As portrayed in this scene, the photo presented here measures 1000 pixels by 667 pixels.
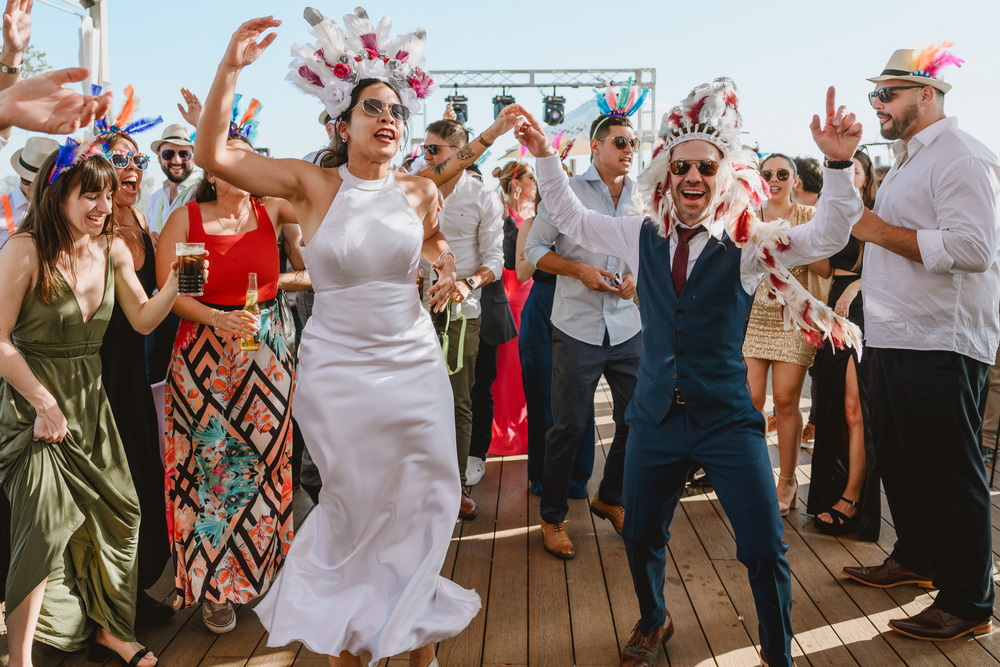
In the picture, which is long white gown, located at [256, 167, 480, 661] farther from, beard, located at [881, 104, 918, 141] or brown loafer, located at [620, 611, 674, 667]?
beard, located at [881, 104, 918, 141]

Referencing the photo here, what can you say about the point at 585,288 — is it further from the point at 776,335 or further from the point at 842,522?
the point at 842,522

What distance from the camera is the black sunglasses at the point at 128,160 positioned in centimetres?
357

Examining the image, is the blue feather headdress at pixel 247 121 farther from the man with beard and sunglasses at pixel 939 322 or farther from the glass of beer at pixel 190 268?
the man with beard and sunglasses at pixel 939 322

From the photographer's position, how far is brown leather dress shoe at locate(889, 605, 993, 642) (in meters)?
3.15

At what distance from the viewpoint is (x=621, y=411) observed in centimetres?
426

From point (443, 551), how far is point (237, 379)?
1105 millimetres

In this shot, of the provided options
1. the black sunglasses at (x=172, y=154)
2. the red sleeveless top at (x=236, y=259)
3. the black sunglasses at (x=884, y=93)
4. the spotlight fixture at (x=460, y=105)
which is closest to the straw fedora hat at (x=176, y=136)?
the black sunglasses at (x=172, y=154)

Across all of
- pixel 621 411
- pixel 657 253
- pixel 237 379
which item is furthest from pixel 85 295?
pixel 621 411

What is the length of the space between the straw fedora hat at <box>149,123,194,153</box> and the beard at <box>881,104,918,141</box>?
→ 3.87m

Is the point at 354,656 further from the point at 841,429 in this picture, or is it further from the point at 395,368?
the point at 841,429

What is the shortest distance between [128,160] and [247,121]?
1.76ft

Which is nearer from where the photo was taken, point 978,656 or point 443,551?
point 443,551

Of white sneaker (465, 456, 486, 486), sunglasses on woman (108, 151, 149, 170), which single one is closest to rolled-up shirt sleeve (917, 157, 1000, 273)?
white sneaker (465, 456, 486, 486)

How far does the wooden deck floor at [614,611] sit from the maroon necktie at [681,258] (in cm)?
141
